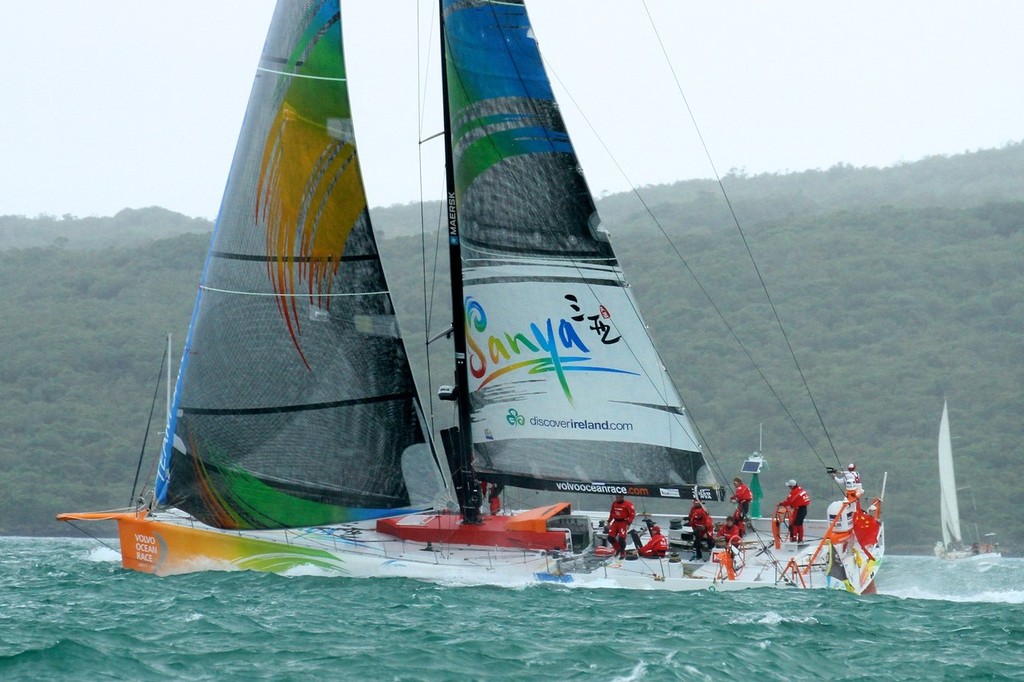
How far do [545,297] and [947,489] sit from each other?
92.4 feet

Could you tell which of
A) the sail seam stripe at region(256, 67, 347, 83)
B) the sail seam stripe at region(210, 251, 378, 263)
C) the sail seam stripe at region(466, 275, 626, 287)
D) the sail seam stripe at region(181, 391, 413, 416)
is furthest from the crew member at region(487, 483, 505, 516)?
the sail seam stripe at region(256, 67, 347, 83)

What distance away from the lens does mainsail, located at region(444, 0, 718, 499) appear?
19.9 metres

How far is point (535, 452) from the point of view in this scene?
2000 cm

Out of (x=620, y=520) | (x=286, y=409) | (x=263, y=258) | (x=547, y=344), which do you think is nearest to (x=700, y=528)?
(x=620, y=520)

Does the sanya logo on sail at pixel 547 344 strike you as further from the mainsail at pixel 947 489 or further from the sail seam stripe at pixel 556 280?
the mainsail at pixel 947 489

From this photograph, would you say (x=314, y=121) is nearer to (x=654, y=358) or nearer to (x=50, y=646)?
(x=654, y=358)

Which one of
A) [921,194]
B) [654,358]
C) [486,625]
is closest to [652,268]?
[921,194]

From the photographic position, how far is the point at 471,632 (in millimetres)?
15250

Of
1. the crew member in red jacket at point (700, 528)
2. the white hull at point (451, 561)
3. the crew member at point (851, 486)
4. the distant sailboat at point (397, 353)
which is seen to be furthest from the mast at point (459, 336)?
the crew member at point (851, 486)

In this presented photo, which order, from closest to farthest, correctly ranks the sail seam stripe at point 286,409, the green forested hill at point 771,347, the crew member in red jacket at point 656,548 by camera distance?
the crew member in red jacket at point 656,548 < the sail seam stripe at point 286,409 < the green forested hill at point 771,347

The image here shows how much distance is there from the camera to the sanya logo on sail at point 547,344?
19.9 metres

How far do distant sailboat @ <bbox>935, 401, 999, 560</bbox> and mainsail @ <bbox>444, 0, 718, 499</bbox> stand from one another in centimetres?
2590

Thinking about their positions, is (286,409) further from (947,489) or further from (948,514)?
(948,514)

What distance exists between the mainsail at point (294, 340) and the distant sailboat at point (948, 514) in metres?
27.4
